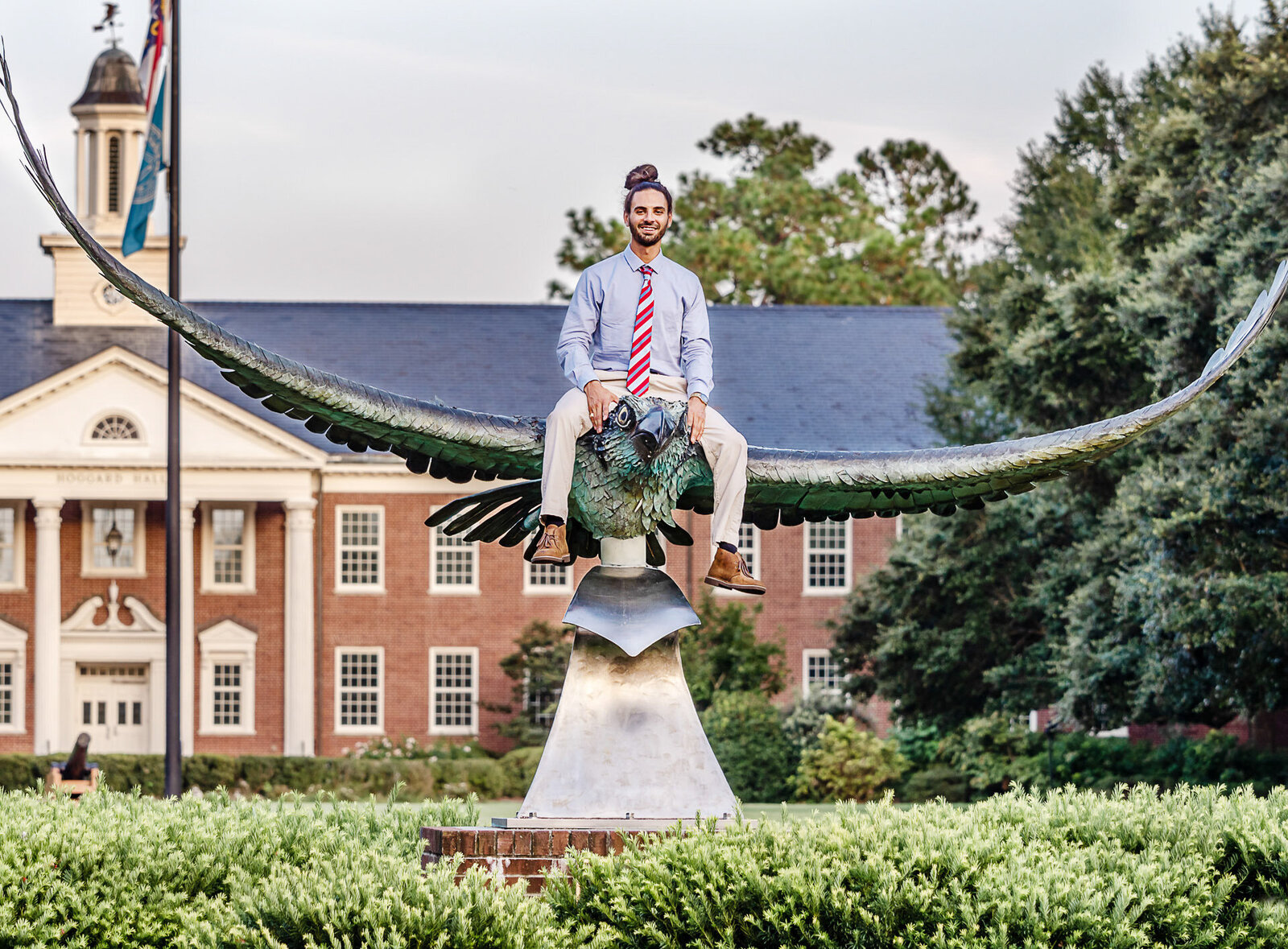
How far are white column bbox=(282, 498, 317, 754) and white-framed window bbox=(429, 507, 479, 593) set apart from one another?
9.65 ft

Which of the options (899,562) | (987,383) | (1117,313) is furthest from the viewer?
(899,562)

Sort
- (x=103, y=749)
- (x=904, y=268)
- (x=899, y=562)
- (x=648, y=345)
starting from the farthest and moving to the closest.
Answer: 1. (x=904, y=268)
2. (x=103, y=749)
3. (x=899, y=562)
4. (x=648, y=345)

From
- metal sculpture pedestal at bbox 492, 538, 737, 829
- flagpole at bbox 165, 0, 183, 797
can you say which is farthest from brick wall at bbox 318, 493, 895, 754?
metal sculpture pedestal at bbox 492, 538, 737, 829

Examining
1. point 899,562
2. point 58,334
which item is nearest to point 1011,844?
point 899,562

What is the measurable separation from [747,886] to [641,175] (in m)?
3.30

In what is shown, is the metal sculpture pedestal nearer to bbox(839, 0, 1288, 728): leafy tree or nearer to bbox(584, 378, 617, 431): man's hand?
bbox(584, 378, 617, 431): man's hand

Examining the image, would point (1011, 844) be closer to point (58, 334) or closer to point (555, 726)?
point (555, 726)

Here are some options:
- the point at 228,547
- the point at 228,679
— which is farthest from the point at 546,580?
the point at 228,679

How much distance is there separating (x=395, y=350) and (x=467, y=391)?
2531mm

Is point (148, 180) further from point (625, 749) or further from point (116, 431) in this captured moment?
point (116, 431)

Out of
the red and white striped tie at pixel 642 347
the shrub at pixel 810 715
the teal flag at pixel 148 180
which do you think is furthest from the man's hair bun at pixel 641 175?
the shrub at pixel 810 715

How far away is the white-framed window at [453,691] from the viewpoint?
155 feet

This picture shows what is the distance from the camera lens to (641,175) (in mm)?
8852

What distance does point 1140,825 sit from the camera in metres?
8.16
